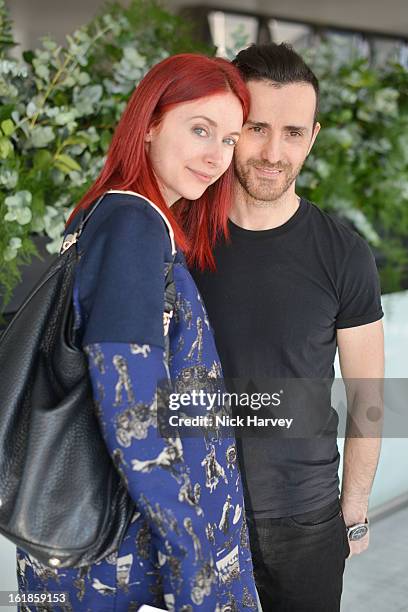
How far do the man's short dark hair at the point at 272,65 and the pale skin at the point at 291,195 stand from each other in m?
0.01

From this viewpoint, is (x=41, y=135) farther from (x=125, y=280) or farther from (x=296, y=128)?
(x=125, y=280)

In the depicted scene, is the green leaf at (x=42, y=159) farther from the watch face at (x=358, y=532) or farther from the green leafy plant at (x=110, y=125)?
the watch face at (x=358, y=532)

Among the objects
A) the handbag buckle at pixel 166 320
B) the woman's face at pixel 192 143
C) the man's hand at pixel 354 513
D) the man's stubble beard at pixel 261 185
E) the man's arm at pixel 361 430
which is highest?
the woman's face at pixel 192 143

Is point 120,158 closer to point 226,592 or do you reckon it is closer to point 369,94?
point 226,592

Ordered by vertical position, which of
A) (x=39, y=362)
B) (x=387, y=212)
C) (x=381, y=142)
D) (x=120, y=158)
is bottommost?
(x=387, y=212)

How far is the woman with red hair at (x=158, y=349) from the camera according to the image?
31.2 inches

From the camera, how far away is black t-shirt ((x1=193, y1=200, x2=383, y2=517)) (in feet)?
4.12

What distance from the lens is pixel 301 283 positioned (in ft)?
4.15

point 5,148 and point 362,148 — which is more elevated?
point 5,148

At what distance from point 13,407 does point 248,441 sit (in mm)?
553

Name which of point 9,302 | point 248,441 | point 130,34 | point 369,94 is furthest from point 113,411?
point 369,94

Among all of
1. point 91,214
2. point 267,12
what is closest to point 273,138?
point 91,214

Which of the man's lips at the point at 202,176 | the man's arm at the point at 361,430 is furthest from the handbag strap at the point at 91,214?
the man's arm at the point at 361,430

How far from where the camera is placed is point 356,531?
56.1 inches
